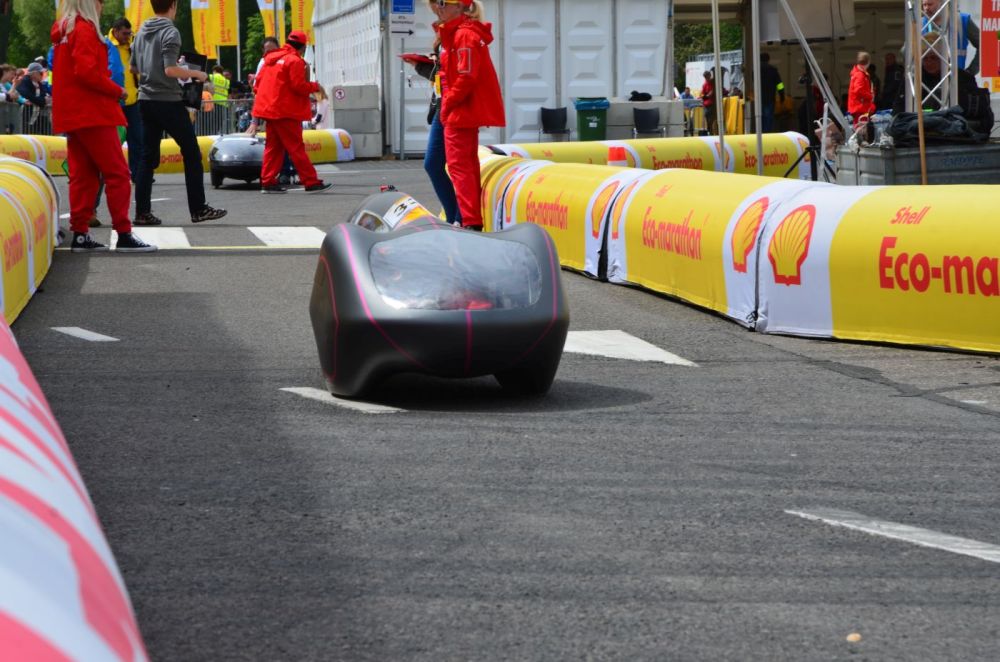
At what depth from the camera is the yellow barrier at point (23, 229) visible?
320 inches

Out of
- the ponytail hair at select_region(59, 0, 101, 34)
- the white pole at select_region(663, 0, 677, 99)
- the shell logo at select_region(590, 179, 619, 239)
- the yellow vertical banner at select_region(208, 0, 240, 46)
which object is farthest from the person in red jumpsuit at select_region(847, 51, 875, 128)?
the yellow vertical banner at select_region(208, 0, 240, 46)

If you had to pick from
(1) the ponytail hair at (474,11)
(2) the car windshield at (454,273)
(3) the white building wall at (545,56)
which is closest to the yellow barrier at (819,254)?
(1) the ponytail hair at (474,11)

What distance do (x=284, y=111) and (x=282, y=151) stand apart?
3.25 feet

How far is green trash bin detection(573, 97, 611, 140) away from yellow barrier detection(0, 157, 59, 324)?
56.4ft

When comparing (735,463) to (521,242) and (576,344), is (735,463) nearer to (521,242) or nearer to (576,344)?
(521,242)

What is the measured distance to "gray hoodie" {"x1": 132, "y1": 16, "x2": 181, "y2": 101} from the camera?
12.8 metres

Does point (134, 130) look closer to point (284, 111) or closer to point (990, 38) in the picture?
point (284, 111)

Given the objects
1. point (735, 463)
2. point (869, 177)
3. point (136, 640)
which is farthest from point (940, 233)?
point (869, 177)

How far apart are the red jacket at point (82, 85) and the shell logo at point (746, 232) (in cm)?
468

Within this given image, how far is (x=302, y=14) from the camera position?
3862 centimetres

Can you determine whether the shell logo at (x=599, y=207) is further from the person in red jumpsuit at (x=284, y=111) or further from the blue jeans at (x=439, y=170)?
the person in red jumpsuit at (x=284, y=111)

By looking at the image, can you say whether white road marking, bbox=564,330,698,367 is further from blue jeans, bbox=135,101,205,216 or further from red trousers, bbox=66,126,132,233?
blue jeans, bbox=135,101,205,216

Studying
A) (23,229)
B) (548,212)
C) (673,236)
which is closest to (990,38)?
(548,212)

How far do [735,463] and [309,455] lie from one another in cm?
131
